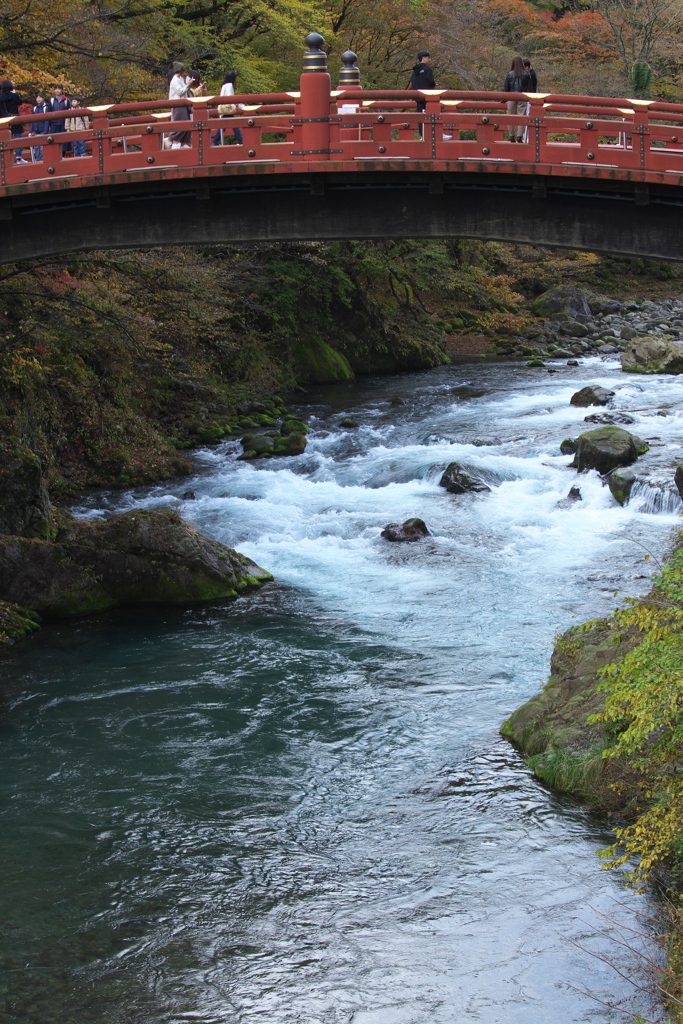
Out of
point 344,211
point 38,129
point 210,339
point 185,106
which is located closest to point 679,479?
point 344,211

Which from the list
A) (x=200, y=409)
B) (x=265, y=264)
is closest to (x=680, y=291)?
(x=265, y=264)

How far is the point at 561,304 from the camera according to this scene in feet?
157

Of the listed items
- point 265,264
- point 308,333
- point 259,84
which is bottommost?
point 308,333

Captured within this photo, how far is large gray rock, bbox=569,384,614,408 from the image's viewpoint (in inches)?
1173

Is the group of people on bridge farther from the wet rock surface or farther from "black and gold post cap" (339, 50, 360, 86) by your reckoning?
the wet rock surface

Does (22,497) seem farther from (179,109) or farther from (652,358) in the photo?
(652,358)

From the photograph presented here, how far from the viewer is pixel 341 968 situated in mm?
8492

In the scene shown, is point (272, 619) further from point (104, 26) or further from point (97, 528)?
point (104, 26)

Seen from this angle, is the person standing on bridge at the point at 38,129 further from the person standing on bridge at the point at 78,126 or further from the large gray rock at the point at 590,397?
the large gray rock at the point at 590,397

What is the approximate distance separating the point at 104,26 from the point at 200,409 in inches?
408

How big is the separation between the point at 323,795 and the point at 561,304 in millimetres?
40034

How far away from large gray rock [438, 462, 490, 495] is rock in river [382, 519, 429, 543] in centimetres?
286

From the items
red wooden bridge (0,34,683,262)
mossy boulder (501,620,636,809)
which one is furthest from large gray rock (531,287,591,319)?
mossy boulder (501,620,636,809)

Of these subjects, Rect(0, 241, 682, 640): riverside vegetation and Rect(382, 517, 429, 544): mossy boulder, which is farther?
Rect(382, 517, 429, 544): mossy boulder
